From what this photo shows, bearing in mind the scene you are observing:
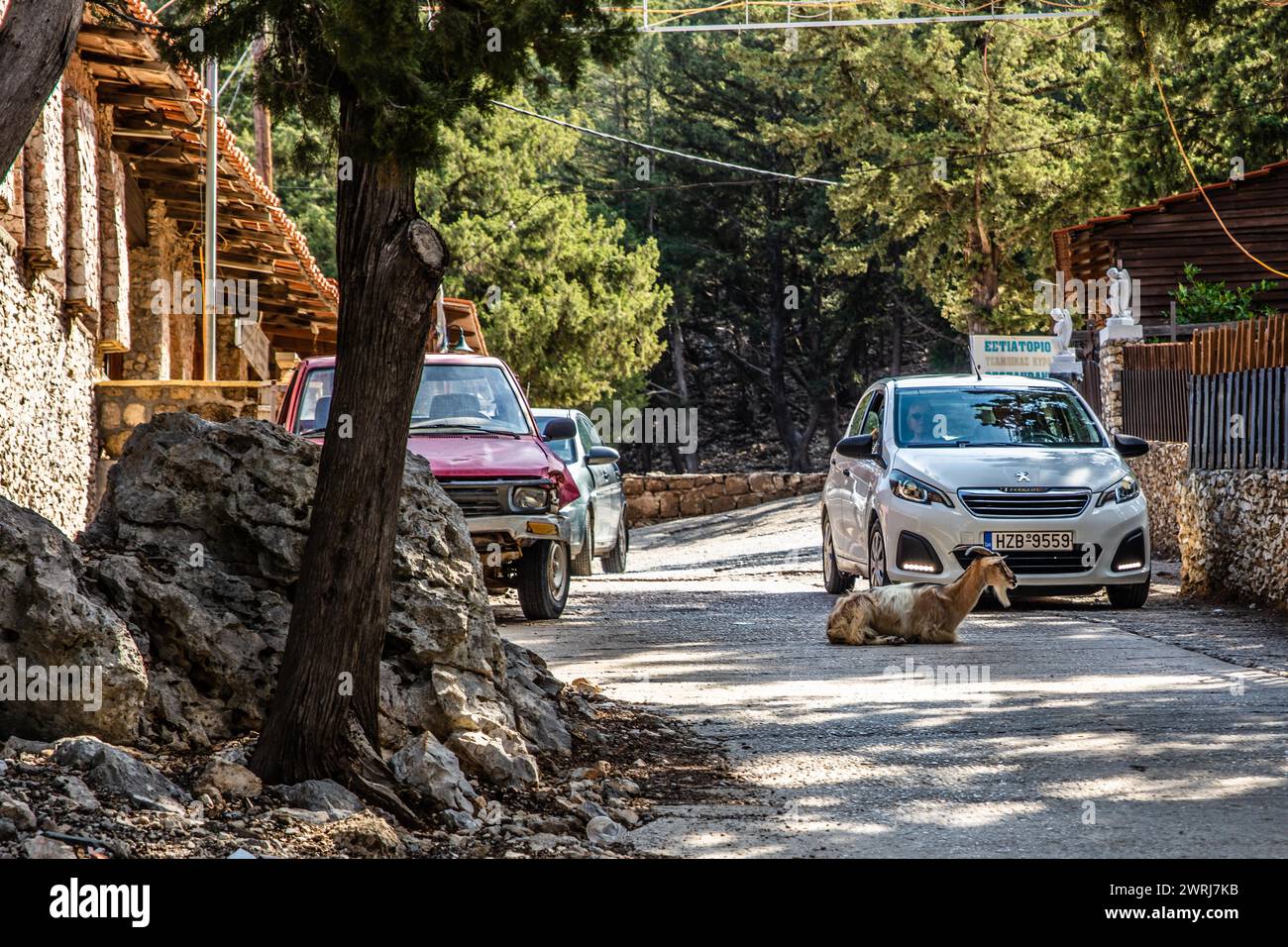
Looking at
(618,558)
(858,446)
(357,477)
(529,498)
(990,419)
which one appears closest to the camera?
(357,477)

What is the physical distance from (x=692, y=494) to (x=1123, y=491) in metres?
26.6

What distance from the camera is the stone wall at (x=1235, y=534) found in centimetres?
1280

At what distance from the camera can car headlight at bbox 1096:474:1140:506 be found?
42.8 feet

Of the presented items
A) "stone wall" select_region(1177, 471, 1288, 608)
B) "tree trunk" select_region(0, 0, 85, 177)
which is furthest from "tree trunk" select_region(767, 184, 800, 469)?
"tree trunk" select_region(0, 0, 85, 177)

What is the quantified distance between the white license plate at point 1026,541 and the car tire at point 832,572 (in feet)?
8.62

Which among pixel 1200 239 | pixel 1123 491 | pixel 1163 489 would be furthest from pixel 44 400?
pixel 1200 239

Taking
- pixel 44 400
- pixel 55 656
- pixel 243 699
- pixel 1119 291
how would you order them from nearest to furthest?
pixel 55 656, pixel 243 699, pixel 44 400, pixel 1119 291

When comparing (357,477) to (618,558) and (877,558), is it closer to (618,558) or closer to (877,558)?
(877,558)

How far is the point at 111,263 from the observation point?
18.2 metres

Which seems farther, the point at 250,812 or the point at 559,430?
the point at 559,430

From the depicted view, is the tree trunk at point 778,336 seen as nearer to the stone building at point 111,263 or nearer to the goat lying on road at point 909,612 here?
the stone building at point 111,263

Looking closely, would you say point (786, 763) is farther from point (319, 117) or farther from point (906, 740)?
point (319, 117)

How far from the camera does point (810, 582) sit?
60.8 feet
